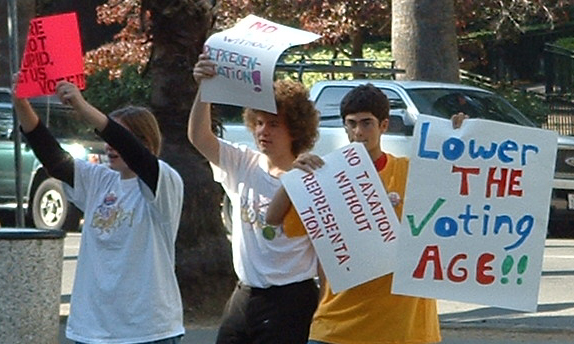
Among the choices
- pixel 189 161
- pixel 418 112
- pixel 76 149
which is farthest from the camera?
pixel 76 149

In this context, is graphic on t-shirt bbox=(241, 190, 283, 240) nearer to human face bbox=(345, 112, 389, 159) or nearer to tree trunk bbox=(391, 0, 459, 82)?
human face bbox=(345, 112, 389, 159)

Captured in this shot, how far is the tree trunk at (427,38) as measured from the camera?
720 inches

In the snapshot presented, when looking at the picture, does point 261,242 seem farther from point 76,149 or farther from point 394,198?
point 76,149

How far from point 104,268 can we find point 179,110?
508 centimetres

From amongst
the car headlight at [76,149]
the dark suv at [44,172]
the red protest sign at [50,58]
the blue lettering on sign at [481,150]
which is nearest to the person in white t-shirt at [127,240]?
the red protest sign at [50,58]

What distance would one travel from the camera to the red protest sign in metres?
5.59

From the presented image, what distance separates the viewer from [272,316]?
18.2 feet

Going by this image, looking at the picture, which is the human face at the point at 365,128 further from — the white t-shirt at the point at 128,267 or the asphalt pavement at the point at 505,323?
the asphalt pavement at the point at 505,323

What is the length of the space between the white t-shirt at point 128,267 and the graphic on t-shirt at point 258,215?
0.29 meters

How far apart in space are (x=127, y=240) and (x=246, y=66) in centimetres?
79

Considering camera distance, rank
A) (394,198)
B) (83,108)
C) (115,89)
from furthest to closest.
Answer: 1. (115,89)
2. (394,198)
3. (83,108)

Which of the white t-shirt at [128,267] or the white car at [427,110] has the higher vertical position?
the white t-shirt at [128,267]

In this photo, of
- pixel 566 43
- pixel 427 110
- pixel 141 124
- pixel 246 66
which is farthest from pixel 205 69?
pixel 566 43

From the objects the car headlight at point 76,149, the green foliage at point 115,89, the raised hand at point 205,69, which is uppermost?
the raised hand at point 205,69
